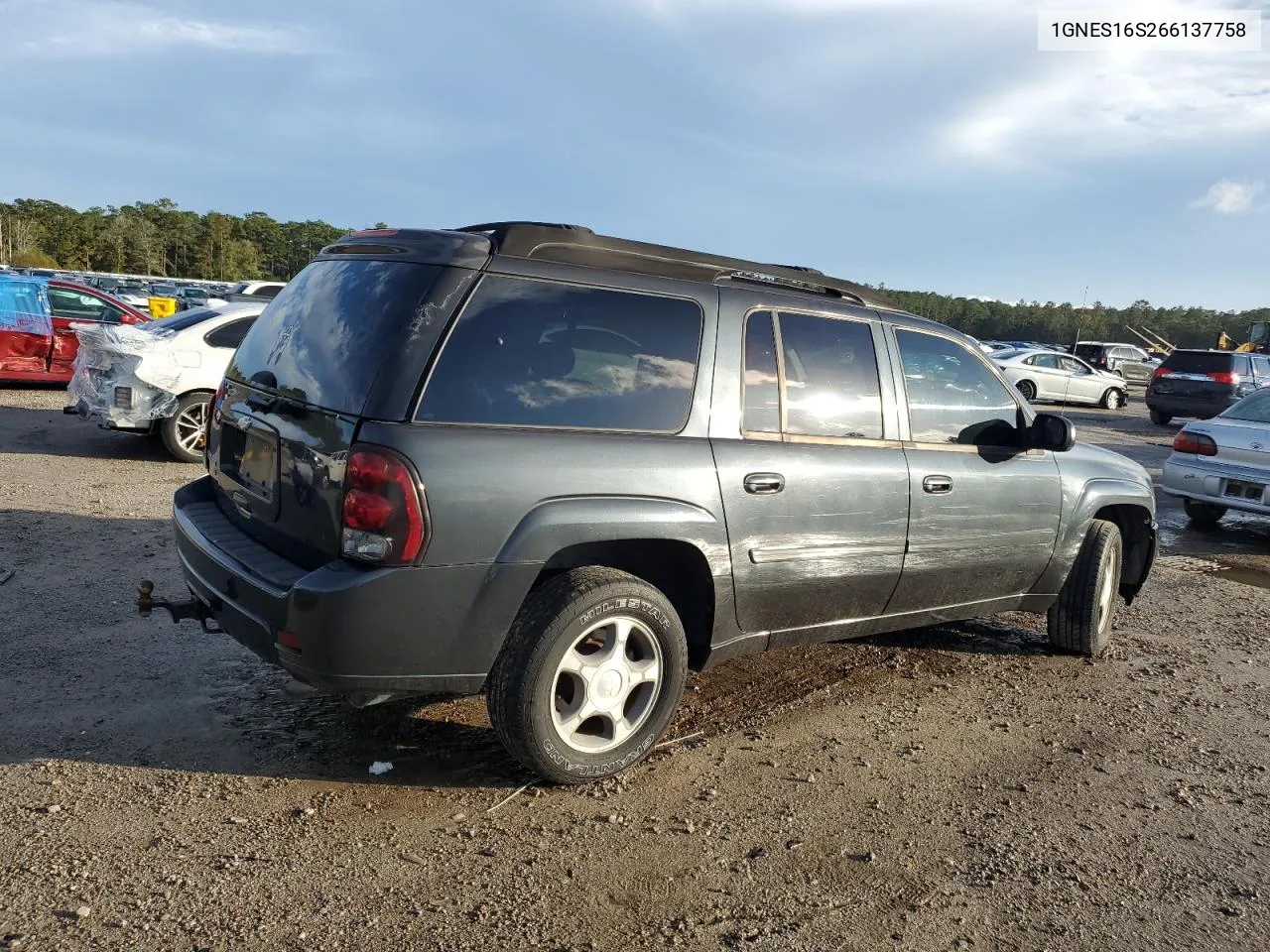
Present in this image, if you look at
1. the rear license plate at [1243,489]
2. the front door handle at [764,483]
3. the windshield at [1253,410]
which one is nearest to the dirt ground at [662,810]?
the front door handle at [764,483]

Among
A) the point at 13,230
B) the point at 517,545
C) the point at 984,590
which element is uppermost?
the point at 13,230

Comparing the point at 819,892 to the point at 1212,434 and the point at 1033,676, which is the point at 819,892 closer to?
the point at 1033,676

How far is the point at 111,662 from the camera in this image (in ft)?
14.1

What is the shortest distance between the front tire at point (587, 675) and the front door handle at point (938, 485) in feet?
4.76

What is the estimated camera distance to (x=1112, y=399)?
26.9 meters

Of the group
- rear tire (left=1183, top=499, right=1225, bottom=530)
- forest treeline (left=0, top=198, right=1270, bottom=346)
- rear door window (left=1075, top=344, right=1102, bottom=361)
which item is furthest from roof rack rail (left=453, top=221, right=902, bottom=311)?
forest treeline (left=0, top=198, right=1270, bottom=346)

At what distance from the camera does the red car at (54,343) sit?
43.0 feet

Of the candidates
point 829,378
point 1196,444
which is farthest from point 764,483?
point 1196,444

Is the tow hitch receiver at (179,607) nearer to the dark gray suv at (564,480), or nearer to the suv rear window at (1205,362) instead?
the dark gray suv at (564,480)

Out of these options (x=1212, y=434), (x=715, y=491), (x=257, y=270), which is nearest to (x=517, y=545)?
(x=715, y=491)

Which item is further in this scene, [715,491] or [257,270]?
[257,270]

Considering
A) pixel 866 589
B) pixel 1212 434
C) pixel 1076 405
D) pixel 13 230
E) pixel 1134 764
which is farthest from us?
pixel 13 230

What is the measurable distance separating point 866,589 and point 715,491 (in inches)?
40.7

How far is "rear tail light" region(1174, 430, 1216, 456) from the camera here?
349 inches
